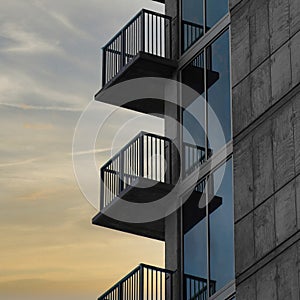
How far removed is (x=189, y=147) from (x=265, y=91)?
26.3ft

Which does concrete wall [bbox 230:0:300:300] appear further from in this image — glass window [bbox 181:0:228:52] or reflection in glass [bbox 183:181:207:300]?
glass window [bbox 181:0:228:52]

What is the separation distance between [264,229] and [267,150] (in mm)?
1470

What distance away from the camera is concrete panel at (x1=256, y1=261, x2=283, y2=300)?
23.4 metres

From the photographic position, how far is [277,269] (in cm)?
2334

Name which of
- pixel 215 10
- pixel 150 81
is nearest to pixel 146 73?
pixel 150 81

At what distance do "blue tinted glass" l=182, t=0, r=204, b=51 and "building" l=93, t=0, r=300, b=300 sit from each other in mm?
46

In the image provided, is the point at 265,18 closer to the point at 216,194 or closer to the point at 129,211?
the point at 216,194

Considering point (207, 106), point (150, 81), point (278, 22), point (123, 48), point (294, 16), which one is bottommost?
point (294, 16)

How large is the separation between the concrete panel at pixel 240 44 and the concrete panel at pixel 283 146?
192 cm

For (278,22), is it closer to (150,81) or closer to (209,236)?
(209,236)

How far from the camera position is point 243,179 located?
82.4 ft

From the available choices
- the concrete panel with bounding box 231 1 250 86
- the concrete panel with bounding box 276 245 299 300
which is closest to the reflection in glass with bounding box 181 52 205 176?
the concrete panel with bounding box 231 1 250 86

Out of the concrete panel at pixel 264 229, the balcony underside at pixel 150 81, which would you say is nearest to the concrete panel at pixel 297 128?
the concrete panel at pixel 264 229

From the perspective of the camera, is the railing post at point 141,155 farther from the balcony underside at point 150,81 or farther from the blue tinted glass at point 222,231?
the blue tinted glass at point 222,231
